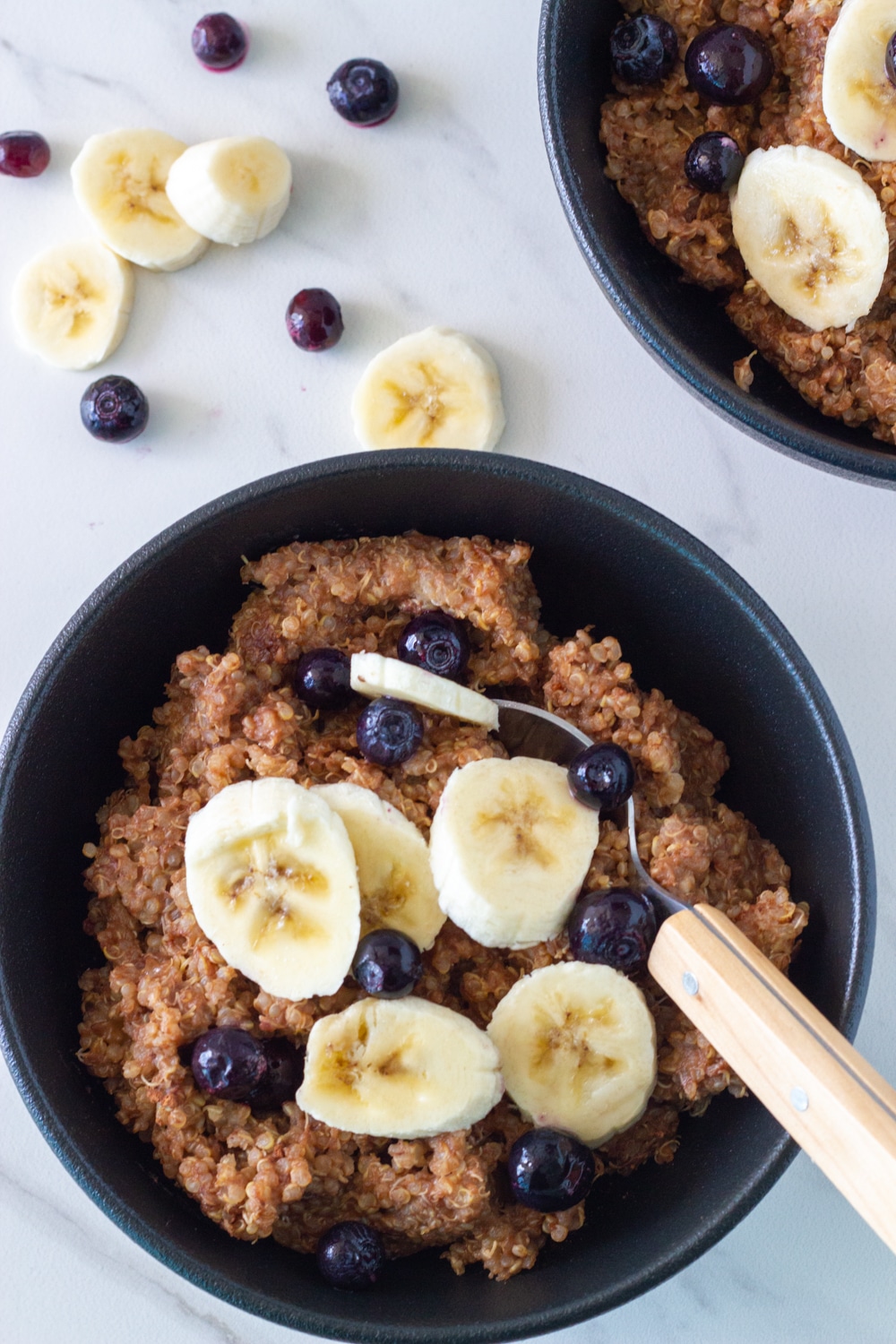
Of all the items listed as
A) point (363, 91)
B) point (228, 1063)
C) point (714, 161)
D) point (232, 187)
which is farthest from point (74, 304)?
point (228, 1063)

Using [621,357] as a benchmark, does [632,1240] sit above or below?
below

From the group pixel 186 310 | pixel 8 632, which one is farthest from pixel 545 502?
pixel 8 632

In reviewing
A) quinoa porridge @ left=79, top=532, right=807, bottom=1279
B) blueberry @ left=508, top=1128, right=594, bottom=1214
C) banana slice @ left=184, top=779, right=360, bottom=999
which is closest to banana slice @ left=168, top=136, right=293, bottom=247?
quinoa porridge @ left=79, top=532, right=807, bottom=1279

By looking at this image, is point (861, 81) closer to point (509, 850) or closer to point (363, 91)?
point (363, 91)

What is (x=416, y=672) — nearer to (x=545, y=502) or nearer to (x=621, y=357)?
(x=545, y=502)

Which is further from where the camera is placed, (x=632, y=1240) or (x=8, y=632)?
(x=8, y=632)
